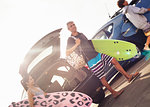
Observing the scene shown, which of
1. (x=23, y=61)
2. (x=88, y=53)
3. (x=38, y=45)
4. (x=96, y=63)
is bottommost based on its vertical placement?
(x=96, y=63)

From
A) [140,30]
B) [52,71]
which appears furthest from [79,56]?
[140,30]

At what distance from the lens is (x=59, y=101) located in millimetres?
2109

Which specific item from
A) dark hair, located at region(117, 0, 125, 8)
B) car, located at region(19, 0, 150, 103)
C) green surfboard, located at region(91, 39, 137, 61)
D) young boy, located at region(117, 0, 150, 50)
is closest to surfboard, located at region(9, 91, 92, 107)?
car, located at region(19, 0, 150, 103)

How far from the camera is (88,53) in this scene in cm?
252

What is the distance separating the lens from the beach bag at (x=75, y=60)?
248 cm

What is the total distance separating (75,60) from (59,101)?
0.78 meters

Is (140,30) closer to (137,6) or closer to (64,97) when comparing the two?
(137,6)

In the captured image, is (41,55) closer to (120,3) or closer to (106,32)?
(106,32)

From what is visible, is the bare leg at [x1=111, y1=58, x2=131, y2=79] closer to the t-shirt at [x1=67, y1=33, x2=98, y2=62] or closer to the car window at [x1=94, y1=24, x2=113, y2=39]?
the t-shirt at [x1=67, y1=33, x2=98, y2=62]

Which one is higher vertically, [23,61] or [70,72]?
[23,61]

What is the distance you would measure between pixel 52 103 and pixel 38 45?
0.94m

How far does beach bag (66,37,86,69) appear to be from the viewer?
2.48 metres

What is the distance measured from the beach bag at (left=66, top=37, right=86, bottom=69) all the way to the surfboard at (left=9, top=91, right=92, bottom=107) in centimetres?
54

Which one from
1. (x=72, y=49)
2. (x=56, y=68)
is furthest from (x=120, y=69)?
(x=56, y=68)
